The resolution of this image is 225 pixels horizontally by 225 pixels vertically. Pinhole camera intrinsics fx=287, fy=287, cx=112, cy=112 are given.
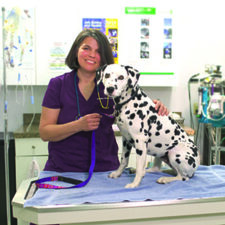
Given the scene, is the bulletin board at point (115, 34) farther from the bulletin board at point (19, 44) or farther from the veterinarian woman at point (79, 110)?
the veterinarian woman at point (79, 110)

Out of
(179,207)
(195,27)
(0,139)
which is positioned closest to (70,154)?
(179,207)

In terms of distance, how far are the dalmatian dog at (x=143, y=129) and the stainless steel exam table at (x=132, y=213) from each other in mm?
158

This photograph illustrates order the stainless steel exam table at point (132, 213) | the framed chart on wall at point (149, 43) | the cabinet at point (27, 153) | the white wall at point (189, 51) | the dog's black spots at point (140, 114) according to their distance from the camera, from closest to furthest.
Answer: the stainless steel exam table at point (132, 213)
the dog's black spots at point (140, 114)
the cabinet at point (27, 153)
the framed chart on wall at point (149, 43)
the white wall at point (189, 51)

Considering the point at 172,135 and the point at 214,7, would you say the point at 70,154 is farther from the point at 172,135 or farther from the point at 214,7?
the point at 214,7

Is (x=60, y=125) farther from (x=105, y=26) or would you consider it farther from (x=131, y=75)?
(x=105, y=26)

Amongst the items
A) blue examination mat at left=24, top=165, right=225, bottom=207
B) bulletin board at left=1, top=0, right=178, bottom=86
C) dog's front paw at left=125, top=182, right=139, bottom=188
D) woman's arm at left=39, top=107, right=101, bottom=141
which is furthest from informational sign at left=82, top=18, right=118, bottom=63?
dog's front paw at left=125, top=182, right=139, bottom=188

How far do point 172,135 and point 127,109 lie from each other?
0.24m

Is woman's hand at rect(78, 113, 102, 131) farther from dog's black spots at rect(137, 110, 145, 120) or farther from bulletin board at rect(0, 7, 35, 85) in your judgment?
bulletin board at rect(0, 7, 35, 85)

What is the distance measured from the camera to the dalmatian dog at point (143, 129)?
1.16 m

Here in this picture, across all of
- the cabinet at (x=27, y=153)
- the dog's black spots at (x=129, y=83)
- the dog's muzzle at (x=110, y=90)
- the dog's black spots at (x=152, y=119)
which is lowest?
the cabinet at (x=27, y=153)

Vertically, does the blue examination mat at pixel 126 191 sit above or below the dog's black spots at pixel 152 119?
below

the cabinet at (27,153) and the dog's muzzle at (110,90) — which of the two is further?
the cabinet at (27,153)

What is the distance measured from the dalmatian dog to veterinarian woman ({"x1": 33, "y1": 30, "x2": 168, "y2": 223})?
22 centimetres

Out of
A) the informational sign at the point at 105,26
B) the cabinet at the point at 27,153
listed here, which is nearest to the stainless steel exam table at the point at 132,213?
the cabinet at the point at 27,153
